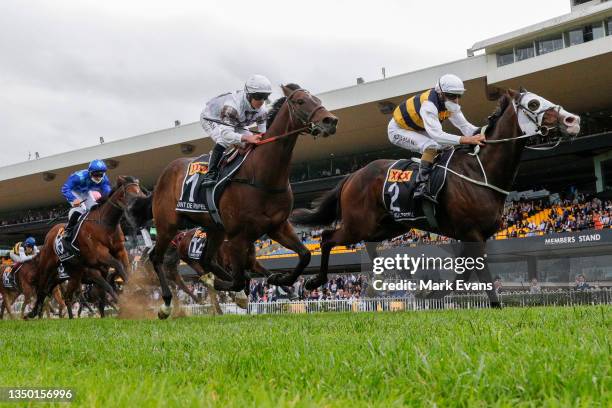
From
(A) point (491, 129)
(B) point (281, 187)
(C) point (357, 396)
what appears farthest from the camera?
(A) point (491, 129)

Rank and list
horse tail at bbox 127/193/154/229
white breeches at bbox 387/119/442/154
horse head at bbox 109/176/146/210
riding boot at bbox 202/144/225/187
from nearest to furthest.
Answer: riding boot at bbox 202/144/225/187 < white breeches at bbox 387/119/442/154 < horse tail at bbox 127/193/154/229 < horse head at bbox 109/176/146/210

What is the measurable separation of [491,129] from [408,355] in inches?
243

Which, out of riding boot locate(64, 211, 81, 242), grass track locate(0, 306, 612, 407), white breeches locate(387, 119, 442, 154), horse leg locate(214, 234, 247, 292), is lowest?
grass track locate(0, 306, 612, 407)

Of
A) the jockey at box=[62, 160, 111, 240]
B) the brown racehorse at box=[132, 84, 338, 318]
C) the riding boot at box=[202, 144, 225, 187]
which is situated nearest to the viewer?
the brown racehorse at box=[132, 84, 338, 318]

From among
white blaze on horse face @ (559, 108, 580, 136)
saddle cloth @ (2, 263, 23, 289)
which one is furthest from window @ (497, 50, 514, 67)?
saddle cloth @ (2, 263, 23, 289)

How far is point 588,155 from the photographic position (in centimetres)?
2706

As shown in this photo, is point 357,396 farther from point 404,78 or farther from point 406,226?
point 404,78

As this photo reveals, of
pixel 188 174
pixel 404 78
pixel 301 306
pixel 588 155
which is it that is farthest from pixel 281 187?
pixel 588 155

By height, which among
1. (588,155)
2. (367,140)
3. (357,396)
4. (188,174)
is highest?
(367,140)

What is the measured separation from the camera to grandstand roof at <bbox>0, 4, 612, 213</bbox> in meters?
23.3

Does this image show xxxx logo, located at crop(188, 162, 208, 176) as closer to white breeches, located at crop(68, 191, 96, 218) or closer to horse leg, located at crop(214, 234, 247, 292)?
horse leg, located at crop(214, 234, 247, 292)

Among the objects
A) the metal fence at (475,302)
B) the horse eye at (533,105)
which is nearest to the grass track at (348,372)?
the horse eye at (533,105)

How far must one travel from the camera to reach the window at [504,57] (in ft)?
80.1

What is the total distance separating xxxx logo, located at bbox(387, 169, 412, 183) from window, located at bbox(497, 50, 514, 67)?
17525 mm
